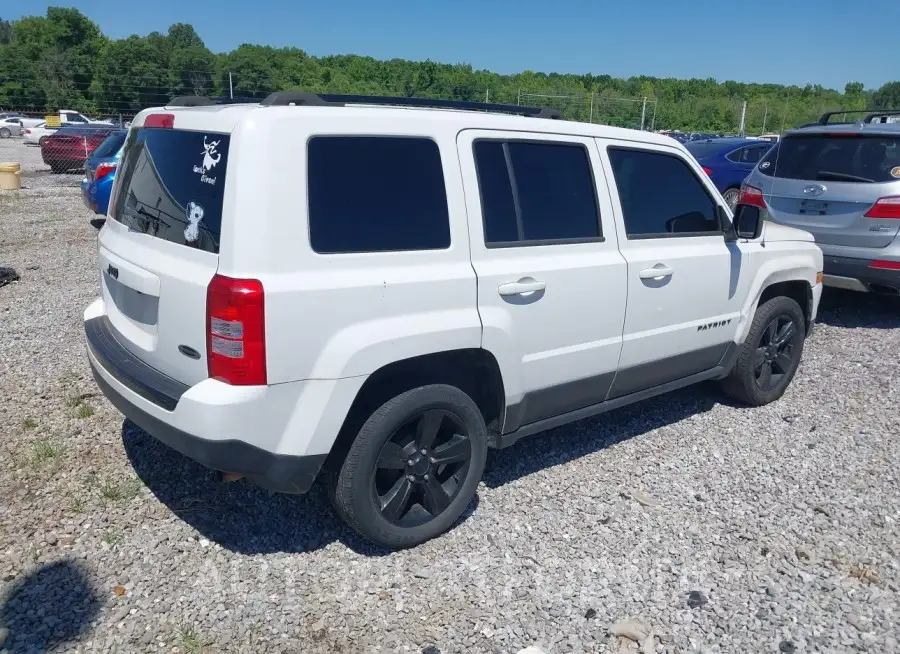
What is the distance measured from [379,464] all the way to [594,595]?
1086 mm

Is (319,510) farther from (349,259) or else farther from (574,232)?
(574,232)

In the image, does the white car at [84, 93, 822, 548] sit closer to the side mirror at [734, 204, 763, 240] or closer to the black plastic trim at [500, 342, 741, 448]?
the black plastic trim at [500, 342, 741, 448]

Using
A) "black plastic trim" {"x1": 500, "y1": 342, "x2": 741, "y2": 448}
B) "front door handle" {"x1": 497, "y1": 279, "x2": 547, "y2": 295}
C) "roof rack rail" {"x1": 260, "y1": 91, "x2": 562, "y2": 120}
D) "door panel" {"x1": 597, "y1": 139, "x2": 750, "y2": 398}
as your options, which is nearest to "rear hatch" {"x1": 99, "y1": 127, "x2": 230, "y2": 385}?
"roof rack rail" {"x1": 260, "y1": 91, "x2": 562, "y2": 120}

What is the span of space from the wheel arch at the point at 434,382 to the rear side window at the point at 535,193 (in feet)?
1.87

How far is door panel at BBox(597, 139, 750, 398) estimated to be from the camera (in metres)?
4.00

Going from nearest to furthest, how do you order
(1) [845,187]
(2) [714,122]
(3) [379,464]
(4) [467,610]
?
(4) [467,610] < (3) [379,464] < (1) [845,187] < (2) [714,122]

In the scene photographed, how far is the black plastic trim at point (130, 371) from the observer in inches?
117

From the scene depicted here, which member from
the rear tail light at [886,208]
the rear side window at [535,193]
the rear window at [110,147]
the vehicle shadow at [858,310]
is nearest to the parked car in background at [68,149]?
the rear window at [110,147]

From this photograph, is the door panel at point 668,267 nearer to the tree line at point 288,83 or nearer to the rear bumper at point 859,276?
Result: the rear bumper at point 859,276

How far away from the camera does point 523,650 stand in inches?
110

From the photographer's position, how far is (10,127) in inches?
1489

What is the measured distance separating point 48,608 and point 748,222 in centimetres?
419

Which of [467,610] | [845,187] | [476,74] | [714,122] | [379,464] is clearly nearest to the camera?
[467,610]

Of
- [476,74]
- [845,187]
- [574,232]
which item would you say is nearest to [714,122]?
[476,74]
